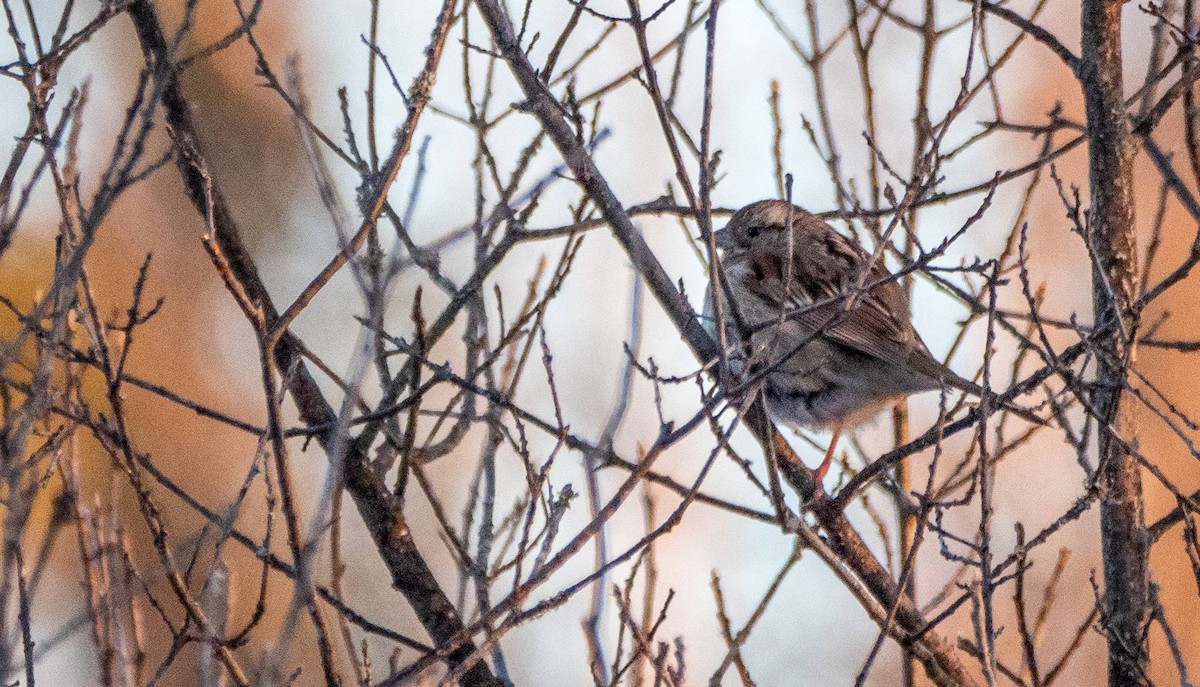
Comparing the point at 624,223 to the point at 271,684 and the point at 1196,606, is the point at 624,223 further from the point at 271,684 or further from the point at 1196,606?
the point at 1196,606

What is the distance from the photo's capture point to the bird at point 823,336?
Result: 4.96 metres

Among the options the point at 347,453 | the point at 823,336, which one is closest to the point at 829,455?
the point at 823,336

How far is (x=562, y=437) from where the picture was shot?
122 inches

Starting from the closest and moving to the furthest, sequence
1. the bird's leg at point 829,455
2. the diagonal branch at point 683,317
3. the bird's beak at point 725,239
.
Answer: the diagonal branch at point 683,317
the bird's leg at point 829,455
the bird's beak at point 725,239

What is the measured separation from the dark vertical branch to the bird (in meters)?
0.69

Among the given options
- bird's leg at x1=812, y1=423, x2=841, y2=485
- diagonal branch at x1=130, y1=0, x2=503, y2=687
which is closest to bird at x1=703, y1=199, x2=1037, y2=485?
bird's leg at x1=812, y1=423, x2=841, y2=485

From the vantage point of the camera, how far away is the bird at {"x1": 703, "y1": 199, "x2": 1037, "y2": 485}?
496cm

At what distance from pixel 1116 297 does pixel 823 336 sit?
166 centimetres

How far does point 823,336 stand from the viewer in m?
5.19

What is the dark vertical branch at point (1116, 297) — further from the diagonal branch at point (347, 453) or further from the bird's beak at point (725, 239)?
the bird's beak at point (725, 239)

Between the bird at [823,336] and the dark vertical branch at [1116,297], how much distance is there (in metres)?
0.69

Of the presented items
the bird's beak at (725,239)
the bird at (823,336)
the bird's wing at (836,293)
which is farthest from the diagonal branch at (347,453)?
the bird's beak at (725,239)

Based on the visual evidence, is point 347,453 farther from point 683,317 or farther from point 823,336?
point 823,336

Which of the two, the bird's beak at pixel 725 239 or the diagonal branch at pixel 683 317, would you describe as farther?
the bird's beak at pixel 725 239
